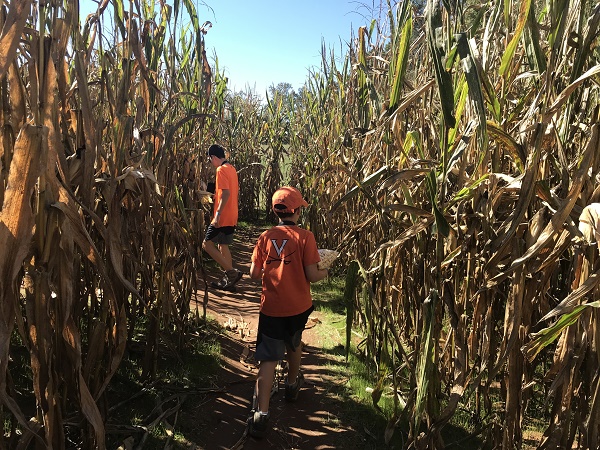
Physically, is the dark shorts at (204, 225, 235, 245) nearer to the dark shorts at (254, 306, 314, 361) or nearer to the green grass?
Answer: the green grass

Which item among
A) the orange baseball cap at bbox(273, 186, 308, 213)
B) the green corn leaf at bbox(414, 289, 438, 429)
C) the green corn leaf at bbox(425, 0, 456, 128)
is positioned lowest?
the green corn leaf at bbox(414, 289, 438, 429)

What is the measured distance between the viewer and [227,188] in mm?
5258

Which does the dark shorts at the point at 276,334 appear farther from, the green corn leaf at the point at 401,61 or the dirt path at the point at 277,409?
the green corn leaf at the point at 401,61

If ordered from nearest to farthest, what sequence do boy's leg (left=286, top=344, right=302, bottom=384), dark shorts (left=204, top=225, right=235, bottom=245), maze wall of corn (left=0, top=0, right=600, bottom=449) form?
1. maze wall of corn (left=0, top=0, right=600, bottom=449)
2. boy's leg (left=286, top=344, right=302, bottom=384)
3. dark shorts (left=204, top=225, right=235, bottom=245)

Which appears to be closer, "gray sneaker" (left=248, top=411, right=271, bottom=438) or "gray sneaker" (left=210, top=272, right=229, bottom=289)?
"gray sneaker" (left=248, top=411, right=271, bottom=438)

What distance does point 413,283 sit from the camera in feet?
7.98

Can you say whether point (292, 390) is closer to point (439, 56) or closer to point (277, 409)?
point (277, 409)

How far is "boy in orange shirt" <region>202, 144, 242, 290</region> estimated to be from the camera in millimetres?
5199

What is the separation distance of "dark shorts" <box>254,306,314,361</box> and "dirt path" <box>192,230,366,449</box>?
0.43 m

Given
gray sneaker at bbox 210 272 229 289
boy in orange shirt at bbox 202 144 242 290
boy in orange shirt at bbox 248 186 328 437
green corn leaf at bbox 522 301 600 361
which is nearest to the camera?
green corn leaf at bbox 522 301 600 361

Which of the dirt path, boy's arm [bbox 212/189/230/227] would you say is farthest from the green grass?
boy's arm [bbox 212/189/230/227]

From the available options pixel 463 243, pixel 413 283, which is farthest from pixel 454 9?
pixel 413 283

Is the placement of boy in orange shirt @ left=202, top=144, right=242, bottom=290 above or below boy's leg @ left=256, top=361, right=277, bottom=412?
above

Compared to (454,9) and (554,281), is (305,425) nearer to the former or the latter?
(554,281)
